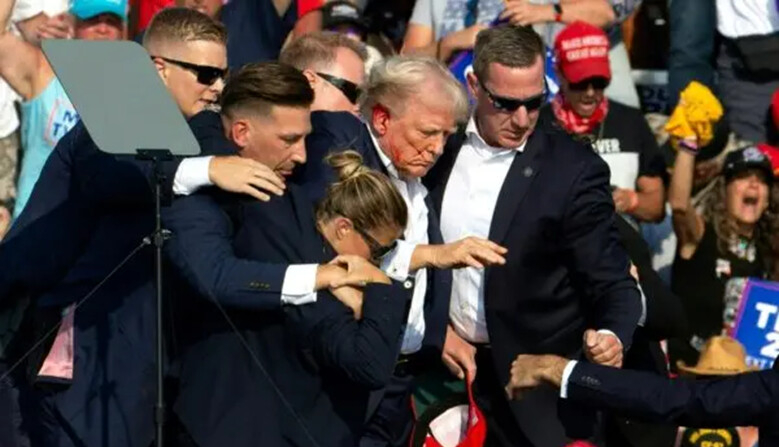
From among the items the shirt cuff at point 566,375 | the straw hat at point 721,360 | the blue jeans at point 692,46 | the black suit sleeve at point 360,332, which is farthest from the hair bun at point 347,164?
the blue jeans at point 692,46

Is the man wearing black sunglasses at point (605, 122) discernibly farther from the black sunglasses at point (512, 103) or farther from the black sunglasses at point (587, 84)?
the black sunglasses at point (512, 103)

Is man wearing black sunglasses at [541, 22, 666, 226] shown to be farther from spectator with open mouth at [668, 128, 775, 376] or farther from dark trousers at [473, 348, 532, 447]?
dark trousers at [473, 348, 532, 447]

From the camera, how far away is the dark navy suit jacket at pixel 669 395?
7012 mm

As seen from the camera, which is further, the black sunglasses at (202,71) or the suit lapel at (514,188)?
the suit lapel at (514,188)

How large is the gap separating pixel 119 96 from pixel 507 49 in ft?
5.50

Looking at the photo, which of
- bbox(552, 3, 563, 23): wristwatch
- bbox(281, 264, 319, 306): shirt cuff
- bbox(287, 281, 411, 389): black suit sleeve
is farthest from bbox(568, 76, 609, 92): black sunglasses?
bbox(281, 264, 319, 306): shirt cuff

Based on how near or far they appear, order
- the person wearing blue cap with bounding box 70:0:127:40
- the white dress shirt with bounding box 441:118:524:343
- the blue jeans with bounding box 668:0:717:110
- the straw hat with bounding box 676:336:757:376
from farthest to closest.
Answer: the blue jeans with bounding box 668:0:717:110 < the person wearing blue cap with bounding box 70:0:127:40 < the straw hat with bounding box 676:336:757:376 < the white dress shirt with bounding box 441:118:524:343

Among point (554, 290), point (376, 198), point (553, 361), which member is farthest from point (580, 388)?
point (376, 198)

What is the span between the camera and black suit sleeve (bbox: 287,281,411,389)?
6438 mm

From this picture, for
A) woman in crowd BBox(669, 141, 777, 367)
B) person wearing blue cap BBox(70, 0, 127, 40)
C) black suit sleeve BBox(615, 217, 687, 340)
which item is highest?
person wearing blue cap BBox(70, 0, 127, 40)

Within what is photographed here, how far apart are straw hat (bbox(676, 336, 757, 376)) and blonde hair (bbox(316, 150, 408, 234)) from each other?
2.99 meters

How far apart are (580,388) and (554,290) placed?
1.99 feet

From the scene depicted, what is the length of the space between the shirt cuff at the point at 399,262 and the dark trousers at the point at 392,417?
446 mm

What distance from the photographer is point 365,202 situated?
658 cm
